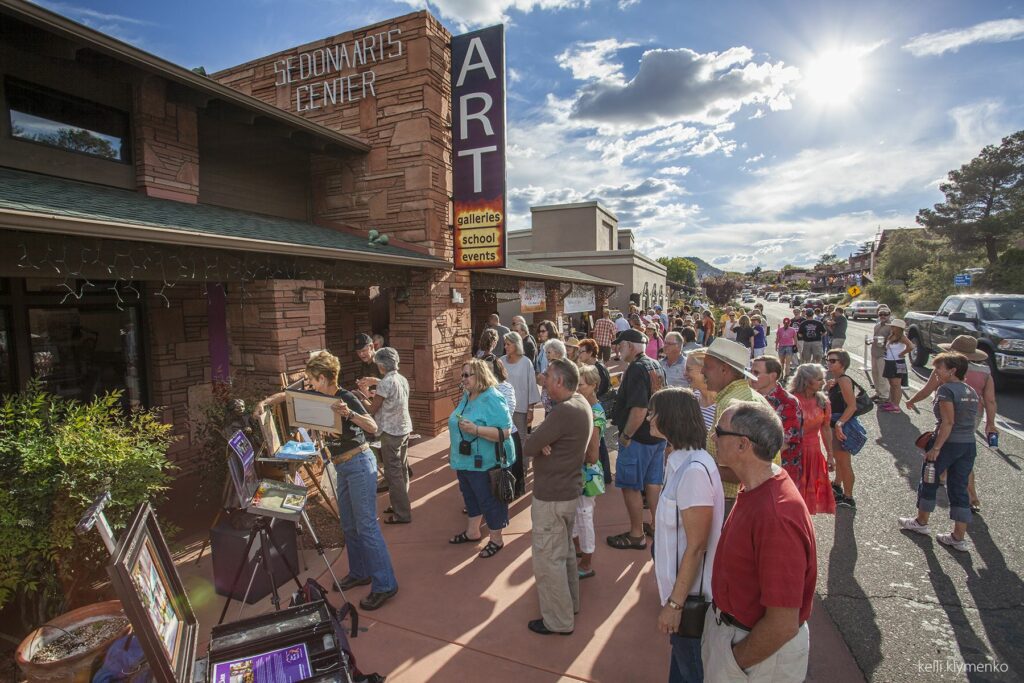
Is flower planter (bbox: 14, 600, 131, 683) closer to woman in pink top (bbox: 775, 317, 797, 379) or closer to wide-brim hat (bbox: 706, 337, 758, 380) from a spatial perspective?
wide-brim hat (bbox: 706, 337, 758, 380)

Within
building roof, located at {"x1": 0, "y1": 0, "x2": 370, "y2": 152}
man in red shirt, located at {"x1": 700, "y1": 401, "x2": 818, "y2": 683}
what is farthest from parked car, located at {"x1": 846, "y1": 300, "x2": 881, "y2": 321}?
man in red shirt, located at {"x1": 700, "y1": 401, "x2": 818, "y2": 683}

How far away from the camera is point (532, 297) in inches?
499

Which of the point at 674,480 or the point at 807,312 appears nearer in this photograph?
Result: the point at 674,480

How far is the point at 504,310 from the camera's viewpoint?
1925cm

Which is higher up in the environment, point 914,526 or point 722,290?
point 722,290

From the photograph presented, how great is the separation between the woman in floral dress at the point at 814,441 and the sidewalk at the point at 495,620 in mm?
869

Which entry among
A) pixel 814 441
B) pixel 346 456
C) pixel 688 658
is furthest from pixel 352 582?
pixel 814 441

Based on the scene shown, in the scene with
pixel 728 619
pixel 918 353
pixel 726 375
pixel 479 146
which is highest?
pixel 479 146

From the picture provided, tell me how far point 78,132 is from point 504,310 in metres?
14.4

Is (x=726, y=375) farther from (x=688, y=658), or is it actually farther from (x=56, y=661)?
(x=56, y=661)

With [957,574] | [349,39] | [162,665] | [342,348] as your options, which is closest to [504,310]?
[342,348]

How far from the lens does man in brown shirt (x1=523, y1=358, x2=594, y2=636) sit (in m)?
3.34

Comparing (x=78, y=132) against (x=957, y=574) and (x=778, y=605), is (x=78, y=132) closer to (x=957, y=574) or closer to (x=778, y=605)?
(x=778, y=605)

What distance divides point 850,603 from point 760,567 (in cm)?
285
